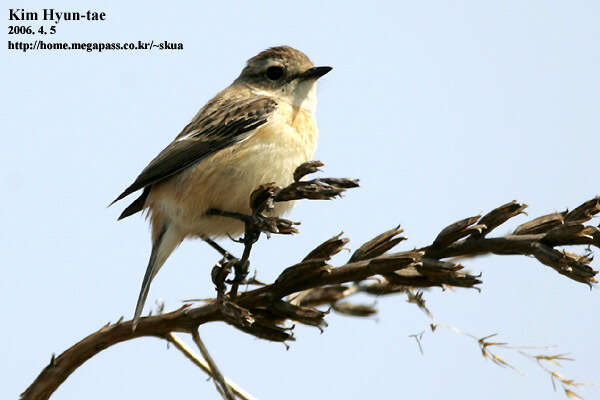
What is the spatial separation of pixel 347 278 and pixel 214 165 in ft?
8.00

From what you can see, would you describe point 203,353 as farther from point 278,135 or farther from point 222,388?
point 278,135

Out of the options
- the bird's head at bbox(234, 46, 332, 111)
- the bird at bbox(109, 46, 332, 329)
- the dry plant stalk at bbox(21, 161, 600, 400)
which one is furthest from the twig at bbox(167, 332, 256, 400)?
the bird's head at bbox(234, 46, 332, 111)

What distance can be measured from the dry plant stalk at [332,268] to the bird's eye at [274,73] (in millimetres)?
3002

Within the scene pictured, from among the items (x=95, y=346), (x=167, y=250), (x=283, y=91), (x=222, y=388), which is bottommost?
(x=222, y=388)

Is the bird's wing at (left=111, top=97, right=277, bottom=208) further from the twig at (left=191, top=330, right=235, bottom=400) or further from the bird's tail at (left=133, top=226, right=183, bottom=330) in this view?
the twig at (left=191, top=330, right=235, bottom=400)

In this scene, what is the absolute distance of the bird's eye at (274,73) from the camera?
545 cm

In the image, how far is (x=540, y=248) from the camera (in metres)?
2.12

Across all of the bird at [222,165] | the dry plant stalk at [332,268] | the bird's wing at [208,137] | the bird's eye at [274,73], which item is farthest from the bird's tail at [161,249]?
the dry plant stalk at [332,268]

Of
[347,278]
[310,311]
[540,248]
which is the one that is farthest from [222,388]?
[540,248]

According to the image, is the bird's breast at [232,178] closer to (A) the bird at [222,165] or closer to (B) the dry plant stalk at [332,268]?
(A) the bird at [222,165]

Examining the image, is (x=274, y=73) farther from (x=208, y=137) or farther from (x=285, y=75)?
(x=208, y=137)

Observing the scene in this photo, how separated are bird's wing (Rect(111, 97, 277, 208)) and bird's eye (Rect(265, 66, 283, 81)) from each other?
44 centimetres

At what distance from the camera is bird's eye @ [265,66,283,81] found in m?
5.45

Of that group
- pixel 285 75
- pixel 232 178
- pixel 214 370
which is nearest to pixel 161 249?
pixel 232 178
